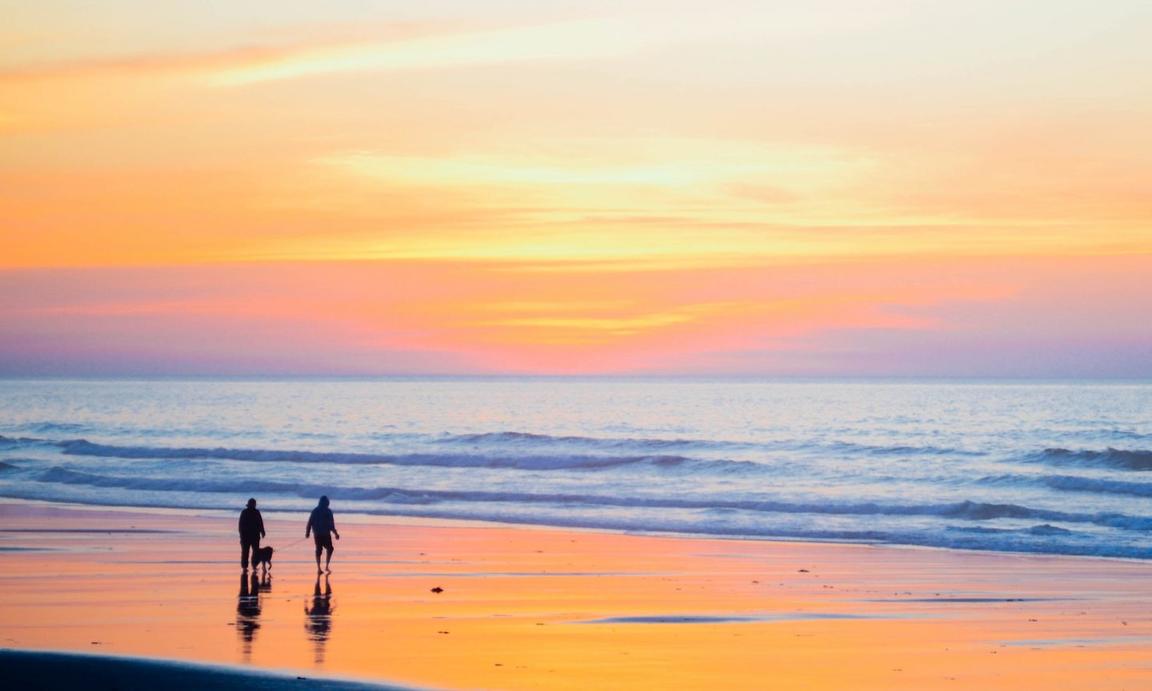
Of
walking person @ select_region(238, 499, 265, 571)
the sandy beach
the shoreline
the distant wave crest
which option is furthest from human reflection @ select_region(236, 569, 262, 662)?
the distant wave crest

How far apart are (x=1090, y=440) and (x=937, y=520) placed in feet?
114

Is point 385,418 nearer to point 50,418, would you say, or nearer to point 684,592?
point 50,418

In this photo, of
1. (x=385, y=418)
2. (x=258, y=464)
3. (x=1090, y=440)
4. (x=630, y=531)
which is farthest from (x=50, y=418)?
(x=630, y=531)

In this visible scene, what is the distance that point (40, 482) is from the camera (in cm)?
4647

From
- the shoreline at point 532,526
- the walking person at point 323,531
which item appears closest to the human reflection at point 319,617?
the walking person at point 323,531

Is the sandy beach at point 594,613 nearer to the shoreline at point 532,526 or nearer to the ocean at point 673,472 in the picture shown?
the shoreline at point 532,526

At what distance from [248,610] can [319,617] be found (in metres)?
1.11

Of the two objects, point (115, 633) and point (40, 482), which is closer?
point (115, 633)

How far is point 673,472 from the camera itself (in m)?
48.4

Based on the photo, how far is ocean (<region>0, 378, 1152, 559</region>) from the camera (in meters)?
32.5

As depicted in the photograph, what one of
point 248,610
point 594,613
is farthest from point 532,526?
point 248,610

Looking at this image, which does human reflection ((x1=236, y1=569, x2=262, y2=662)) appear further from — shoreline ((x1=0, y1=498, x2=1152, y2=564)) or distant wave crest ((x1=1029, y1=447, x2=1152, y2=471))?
distant wave crest ((x1=1029, y1=447, x2=1152, y2=471))

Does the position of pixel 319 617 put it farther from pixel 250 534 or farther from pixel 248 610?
pixel 250 534

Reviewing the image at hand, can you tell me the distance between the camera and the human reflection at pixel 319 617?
570 inches
